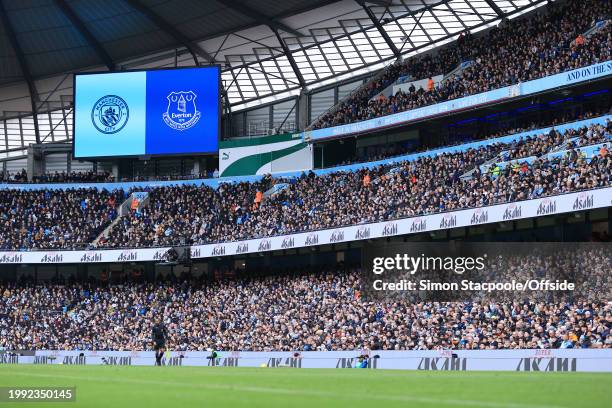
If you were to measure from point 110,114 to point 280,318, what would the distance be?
976 inches

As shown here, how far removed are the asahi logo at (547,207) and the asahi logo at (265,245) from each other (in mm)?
19354

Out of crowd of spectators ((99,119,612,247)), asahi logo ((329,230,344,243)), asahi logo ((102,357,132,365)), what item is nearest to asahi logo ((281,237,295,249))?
crowd of spectators ((99,119,612,247))

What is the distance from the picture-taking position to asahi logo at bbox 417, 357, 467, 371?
35.2m

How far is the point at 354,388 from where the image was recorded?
53.4ft

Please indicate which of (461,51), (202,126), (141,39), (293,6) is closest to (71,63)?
(141,39)

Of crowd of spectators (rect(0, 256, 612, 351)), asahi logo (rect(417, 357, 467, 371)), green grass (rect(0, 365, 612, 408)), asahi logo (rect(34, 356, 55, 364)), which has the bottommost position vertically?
asahi logo (rect(34, 356, 55, 364))

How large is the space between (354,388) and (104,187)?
56070mm

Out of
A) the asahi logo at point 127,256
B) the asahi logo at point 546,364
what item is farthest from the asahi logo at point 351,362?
the asahi logo at point 127,256

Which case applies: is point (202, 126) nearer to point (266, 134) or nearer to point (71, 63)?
point (266, 134)

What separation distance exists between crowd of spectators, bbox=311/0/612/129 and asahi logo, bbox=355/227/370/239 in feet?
33.8

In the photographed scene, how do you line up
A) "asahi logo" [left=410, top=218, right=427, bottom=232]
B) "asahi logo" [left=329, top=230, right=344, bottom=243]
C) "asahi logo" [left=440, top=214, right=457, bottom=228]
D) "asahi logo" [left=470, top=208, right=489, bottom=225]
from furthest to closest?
"asahi logo" [left=329, top=230, right=344, bottom=243] < "asahi logo" [left=410, top=218, right=427, bottom=232] < "asahi logo" [left=440, top=214, right=457, bottom=228] < "asahi logo" [left=470, top=208, right=489, bottom=225]

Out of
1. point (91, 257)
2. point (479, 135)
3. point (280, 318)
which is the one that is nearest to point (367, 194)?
point (479, 135)

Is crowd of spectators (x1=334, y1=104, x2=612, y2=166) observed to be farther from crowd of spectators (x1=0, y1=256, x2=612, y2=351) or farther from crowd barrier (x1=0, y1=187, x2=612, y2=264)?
crowd of spectators (x1=0, y1=256, x2=612, y2=351)

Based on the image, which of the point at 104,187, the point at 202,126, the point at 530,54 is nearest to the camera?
the point at 530,54
